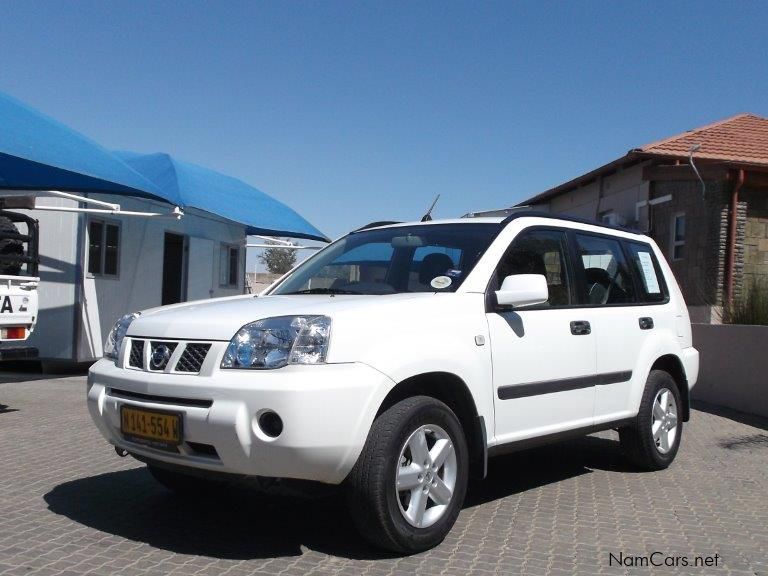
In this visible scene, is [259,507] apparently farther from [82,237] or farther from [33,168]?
[82,237]

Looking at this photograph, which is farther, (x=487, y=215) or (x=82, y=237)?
(x=82, y=237)

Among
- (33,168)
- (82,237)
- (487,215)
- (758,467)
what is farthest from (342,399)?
(82,237)

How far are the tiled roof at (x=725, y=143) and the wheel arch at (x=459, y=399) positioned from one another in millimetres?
11566

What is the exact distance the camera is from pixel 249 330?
3.90m

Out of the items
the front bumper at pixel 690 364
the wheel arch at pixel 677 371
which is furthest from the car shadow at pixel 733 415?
the wheel arch at pixel 677 371

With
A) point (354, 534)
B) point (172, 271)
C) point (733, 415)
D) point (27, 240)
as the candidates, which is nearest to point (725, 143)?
point (733, 415)

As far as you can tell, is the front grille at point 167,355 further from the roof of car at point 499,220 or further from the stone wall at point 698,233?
the stone wall at point 698,233

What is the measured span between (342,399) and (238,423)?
0.48 meters

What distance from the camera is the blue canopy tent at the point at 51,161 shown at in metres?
9.73

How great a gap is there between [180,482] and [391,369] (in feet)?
6.27

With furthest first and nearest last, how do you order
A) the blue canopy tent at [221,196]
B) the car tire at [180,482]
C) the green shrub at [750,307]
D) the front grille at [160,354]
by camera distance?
the blue canopy tent at [221,196] < the green shrub at [750,307] < the car tire at [180,482] < the front grille at [160,354]

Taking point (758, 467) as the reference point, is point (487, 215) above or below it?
above

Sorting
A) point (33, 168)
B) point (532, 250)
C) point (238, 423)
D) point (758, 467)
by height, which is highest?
point (33, 168)

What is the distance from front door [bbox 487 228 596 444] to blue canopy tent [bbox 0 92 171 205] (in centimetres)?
663
